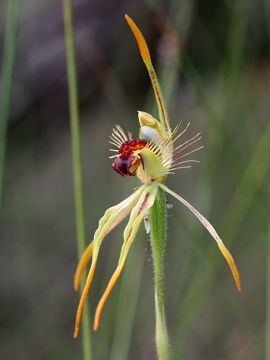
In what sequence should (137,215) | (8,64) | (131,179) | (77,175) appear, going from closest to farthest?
(137,215), (77,175), (8,64), (131,179)

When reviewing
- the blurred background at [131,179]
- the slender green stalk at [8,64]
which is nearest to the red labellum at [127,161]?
the blurred background at [131,179]

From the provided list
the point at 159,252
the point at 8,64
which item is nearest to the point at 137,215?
the point at 159,252

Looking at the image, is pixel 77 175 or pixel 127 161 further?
pixel 77 175

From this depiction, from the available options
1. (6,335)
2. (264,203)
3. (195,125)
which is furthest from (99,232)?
(195,125)

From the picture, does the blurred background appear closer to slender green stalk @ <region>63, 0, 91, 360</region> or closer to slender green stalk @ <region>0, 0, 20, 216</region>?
slender green stalk @ <region>63, 0, 91, 360</region>

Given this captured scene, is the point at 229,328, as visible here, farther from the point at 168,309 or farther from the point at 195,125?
the point at 195,125

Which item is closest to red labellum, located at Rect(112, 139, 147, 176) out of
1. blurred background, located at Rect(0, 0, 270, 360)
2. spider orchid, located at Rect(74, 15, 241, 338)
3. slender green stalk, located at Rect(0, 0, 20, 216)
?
spider orchid, located at Rect(74, 15, 241, 338)

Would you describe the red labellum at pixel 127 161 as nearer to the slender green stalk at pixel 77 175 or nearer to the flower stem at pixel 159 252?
the flower stem at pixel 159 252

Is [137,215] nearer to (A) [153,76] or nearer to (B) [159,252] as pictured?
(B) [159,252]
